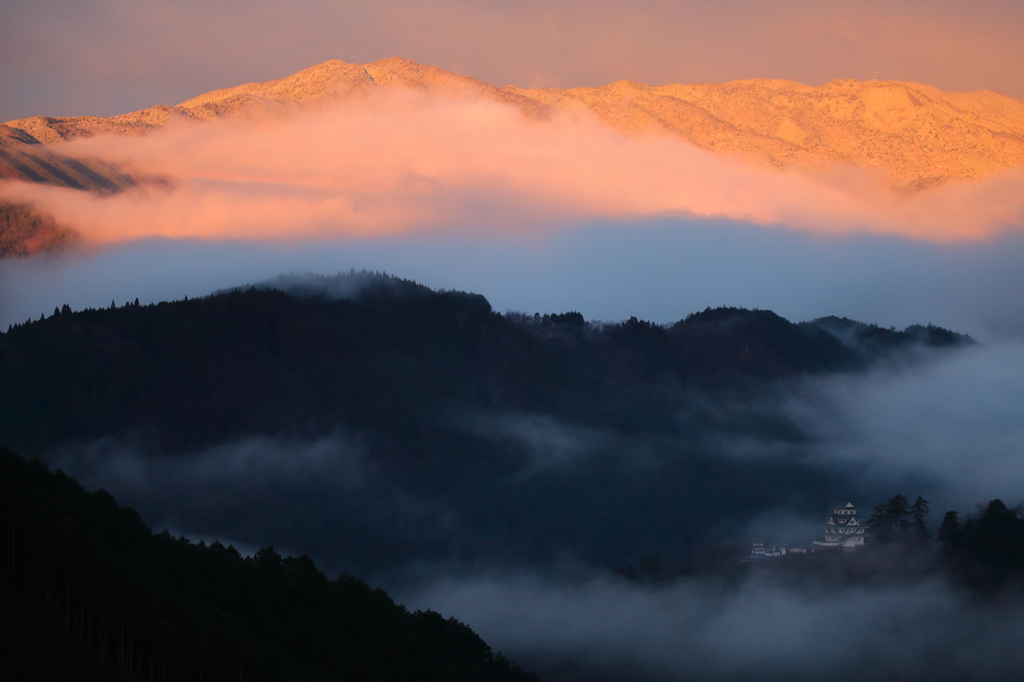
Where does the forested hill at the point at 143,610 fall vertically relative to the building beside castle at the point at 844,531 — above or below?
below

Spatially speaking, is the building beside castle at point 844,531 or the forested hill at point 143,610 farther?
the building beside castle at point 844,531

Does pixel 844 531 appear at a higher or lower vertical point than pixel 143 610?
higher

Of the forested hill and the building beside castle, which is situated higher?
the building beside castle

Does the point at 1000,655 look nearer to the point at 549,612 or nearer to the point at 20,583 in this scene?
the point at 549,612

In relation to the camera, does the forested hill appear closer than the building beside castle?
Yes

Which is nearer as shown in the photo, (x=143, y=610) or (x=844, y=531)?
(x=143, y=610)
